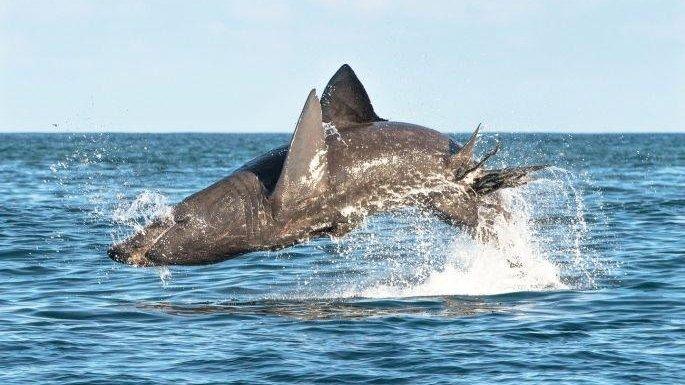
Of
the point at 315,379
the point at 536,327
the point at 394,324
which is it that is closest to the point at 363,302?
the point at 394,324

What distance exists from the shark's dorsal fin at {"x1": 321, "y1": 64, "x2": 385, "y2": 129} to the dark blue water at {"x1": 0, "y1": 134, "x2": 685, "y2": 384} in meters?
2.49

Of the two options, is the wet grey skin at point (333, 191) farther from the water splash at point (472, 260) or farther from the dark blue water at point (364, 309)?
the water splash at point (472, 260)

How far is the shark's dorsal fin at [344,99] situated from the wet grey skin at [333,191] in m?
0.01

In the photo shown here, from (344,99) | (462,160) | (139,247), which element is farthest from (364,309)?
(139,247)

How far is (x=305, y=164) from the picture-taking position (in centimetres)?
1374

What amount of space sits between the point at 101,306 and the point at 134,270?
3945 millimetres

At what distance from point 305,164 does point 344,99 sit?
49.0 inches

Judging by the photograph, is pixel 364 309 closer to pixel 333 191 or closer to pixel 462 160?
pixel 333 191

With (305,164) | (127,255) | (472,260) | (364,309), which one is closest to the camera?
(305,164)

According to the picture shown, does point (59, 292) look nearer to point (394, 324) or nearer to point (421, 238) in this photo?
point (394, 324)

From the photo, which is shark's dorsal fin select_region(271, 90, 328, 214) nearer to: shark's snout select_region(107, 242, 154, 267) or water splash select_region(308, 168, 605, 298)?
shark's snout select_region(107, 242, 154, 267)

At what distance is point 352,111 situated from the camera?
14656 millimetres

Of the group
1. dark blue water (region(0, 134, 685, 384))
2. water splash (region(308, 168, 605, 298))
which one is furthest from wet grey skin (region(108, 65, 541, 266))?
water splash (region(308, 168, 605, 298))

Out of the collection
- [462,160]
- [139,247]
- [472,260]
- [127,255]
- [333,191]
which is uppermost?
[462,160]
